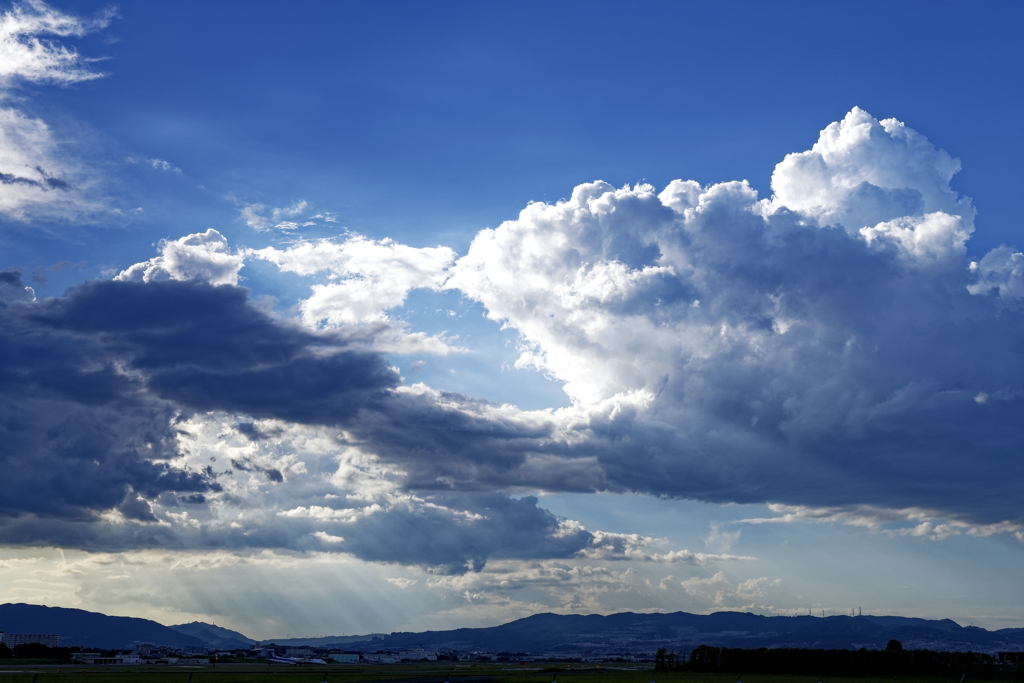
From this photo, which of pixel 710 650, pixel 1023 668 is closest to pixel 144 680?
pixel 710 650

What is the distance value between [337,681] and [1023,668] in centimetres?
11558

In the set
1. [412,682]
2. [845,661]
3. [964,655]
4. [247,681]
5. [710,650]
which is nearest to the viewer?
[412,682]

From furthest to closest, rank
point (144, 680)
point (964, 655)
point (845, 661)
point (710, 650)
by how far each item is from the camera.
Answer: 1. point (710, 650)
2. point (845, 661)
3. point (964, 655)
4. point (144, 680)

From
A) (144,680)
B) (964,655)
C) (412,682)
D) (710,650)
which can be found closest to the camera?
(412,682)

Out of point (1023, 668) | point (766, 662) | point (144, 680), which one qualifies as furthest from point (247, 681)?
point (1023, 668)

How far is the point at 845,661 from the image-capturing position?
174 meters

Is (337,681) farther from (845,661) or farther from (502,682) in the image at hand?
(845,661)

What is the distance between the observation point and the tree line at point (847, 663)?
156m

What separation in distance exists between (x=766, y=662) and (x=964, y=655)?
38.7m

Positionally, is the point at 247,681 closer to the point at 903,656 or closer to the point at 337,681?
the point at 337,681

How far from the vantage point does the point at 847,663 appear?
569 feet

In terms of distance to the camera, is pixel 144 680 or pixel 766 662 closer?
pixel 144 680

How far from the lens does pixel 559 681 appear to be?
14175 cm

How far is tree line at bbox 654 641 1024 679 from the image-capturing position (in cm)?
15625
